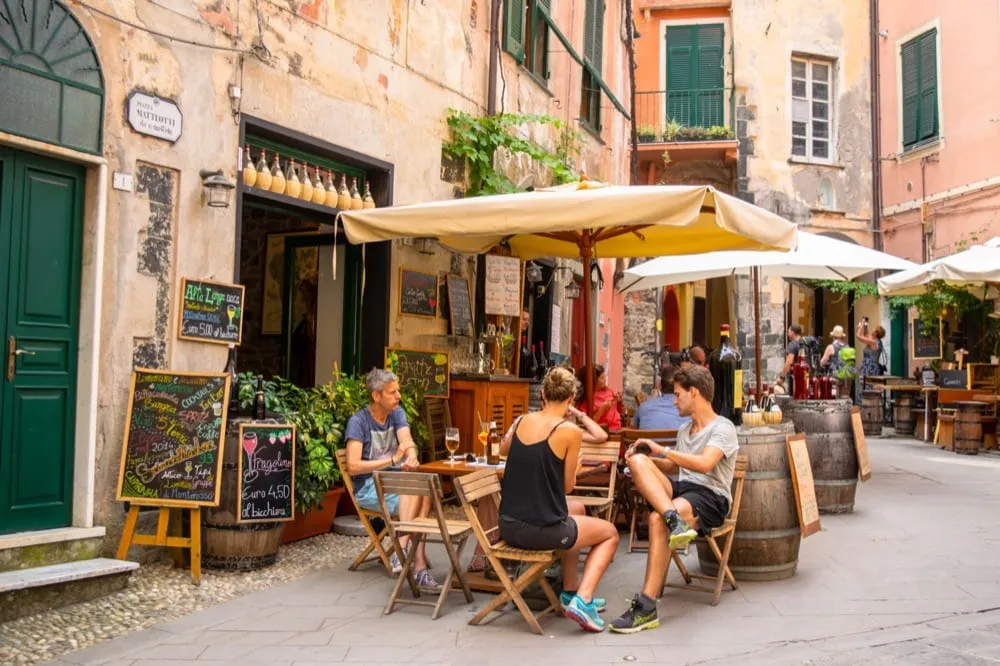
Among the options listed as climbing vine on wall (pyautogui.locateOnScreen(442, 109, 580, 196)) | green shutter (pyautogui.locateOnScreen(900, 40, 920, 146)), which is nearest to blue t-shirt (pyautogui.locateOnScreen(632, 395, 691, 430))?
climbing vine on wall (pyautogui.locateOnScreen(442, 109, 580, 196))

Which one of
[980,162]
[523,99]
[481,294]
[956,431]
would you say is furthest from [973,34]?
[481,294]

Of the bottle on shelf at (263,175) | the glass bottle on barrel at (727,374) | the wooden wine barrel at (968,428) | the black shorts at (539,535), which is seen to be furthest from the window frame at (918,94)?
the black shorts at (539,535)

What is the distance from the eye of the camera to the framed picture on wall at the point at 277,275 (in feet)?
31.2

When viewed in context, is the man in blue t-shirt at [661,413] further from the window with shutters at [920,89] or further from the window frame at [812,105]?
the window frame at [812,105]

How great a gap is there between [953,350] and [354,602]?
13329 mm

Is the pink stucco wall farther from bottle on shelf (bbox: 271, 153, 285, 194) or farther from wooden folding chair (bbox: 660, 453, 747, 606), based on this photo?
bottle on shelf (bbox: 271, 153, 285, 194)

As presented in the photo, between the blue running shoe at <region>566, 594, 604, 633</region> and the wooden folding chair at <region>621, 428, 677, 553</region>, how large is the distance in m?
1.59

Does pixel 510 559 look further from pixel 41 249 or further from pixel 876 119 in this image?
pixel 876 119

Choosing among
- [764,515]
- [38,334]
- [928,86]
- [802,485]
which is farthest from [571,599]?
[928,86]

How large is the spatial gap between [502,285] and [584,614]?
5548 mm

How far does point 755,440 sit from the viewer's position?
5684 millimetres

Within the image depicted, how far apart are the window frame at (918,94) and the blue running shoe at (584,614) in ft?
52.6

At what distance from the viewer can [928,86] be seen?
18.6 meters

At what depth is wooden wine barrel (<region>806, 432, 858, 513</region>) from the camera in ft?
25.2
